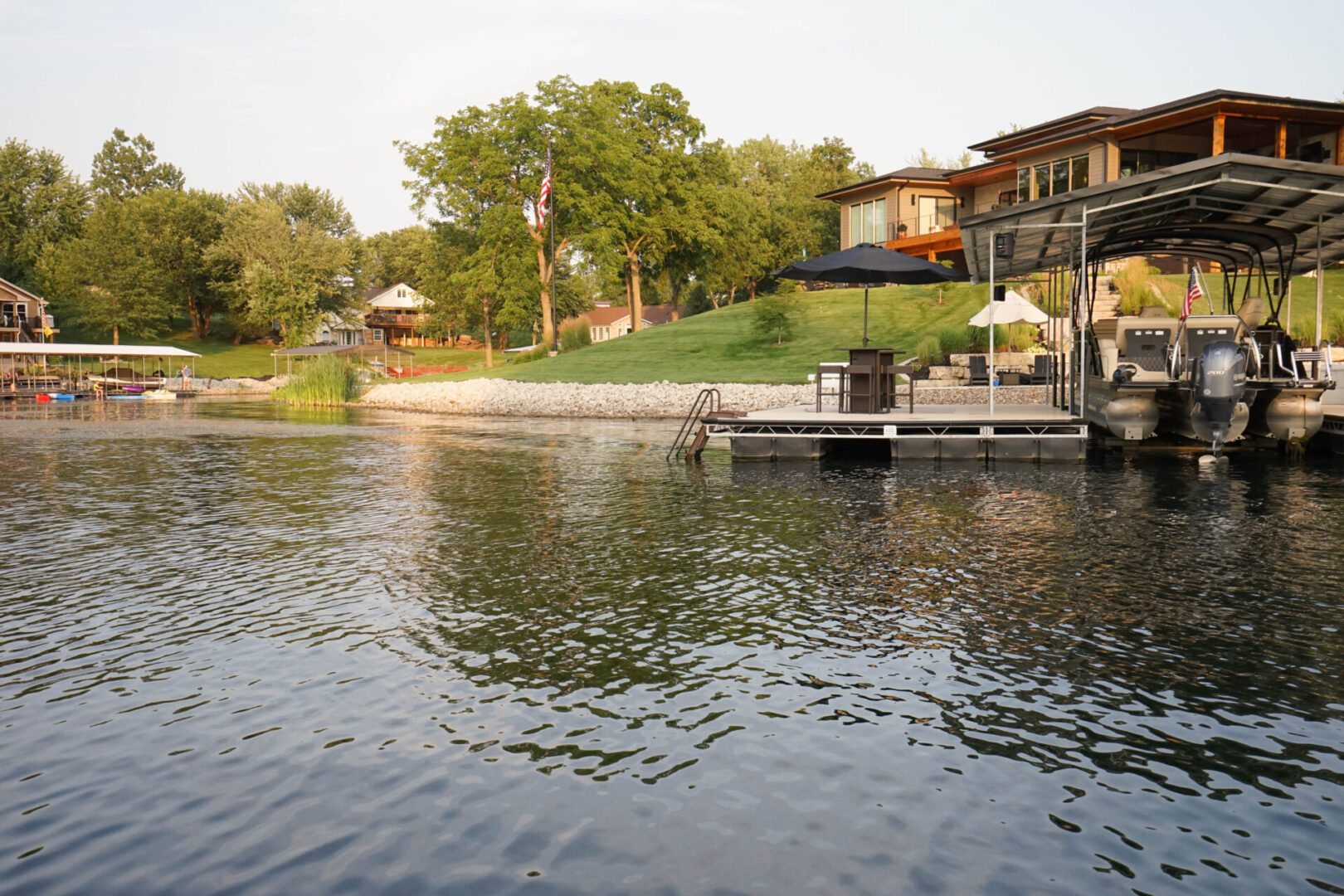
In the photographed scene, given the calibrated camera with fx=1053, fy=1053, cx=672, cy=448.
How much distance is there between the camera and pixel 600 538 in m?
12.7

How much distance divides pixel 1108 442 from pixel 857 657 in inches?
623

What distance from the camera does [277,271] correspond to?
289ft

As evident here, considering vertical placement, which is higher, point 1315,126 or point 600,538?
point 1315,126

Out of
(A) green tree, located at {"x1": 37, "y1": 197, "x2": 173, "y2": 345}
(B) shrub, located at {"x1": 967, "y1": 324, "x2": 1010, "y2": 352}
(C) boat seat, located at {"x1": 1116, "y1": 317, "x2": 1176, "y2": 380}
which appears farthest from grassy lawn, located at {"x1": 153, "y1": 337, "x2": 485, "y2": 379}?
(C) boat seat, located at {"x1": 1116, "y1": 317, "x2": 1176, "y2": 380}

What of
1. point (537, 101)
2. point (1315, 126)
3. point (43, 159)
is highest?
point (43, 159)

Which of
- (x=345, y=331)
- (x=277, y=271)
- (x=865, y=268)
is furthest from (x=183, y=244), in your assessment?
(x=865, y=268)

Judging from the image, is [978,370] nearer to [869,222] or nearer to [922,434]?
[922,434]

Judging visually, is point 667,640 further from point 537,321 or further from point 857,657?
point 537,321

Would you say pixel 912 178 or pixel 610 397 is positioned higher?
pixel 912 178

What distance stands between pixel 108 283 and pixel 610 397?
67169 mm

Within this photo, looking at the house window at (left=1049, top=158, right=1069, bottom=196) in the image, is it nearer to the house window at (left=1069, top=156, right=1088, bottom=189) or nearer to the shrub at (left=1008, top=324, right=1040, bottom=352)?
the house window at (left=1069, top=156, right=1088, bottom=189)

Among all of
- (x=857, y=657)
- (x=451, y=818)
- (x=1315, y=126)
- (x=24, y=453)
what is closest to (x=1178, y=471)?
(x=857, y=657)

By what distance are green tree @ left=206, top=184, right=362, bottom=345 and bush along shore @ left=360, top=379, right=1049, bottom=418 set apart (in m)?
42.8

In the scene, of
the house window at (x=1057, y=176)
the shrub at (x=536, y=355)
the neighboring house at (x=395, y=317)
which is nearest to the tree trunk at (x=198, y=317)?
the neighboring house at (x=395, y=317)
